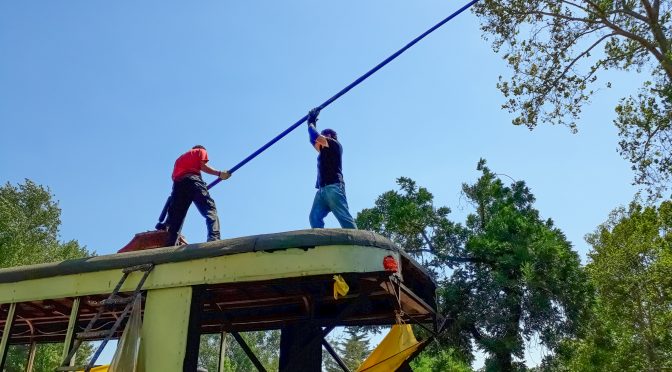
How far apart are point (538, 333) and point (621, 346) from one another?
7.92 m

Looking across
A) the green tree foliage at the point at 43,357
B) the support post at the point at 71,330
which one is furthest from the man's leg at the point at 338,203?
the green tree foliage at the point at 43,357

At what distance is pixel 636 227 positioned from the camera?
86.7ft

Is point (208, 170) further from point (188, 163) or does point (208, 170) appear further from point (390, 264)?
point (390, 264)

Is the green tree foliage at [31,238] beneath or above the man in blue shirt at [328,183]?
above

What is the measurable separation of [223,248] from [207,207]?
5.47ft

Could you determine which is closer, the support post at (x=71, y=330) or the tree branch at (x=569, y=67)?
→ the support post at (x=71, y=330)

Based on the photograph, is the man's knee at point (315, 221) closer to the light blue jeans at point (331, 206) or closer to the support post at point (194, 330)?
the light blue jeans at point (331, 206)

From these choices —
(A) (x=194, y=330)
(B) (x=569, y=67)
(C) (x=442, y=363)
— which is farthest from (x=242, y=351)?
(A) (x=194, y=330)

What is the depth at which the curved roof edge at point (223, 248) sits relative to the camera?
5031 millimetres

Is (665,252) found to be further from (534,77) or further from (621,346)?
(534,77)

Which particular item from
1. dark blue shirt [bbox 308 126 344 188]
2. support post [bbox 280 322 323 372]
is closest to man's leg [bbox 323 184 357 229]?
dark blue shirt [bbox 308 126 344 188]

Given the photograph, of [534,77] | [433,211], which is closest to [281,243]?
[534,77]

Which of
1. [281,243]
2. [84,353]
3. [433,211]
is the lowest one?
[281,243]

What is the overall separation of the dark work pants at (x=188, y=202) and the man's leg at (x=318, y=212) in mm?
1160
